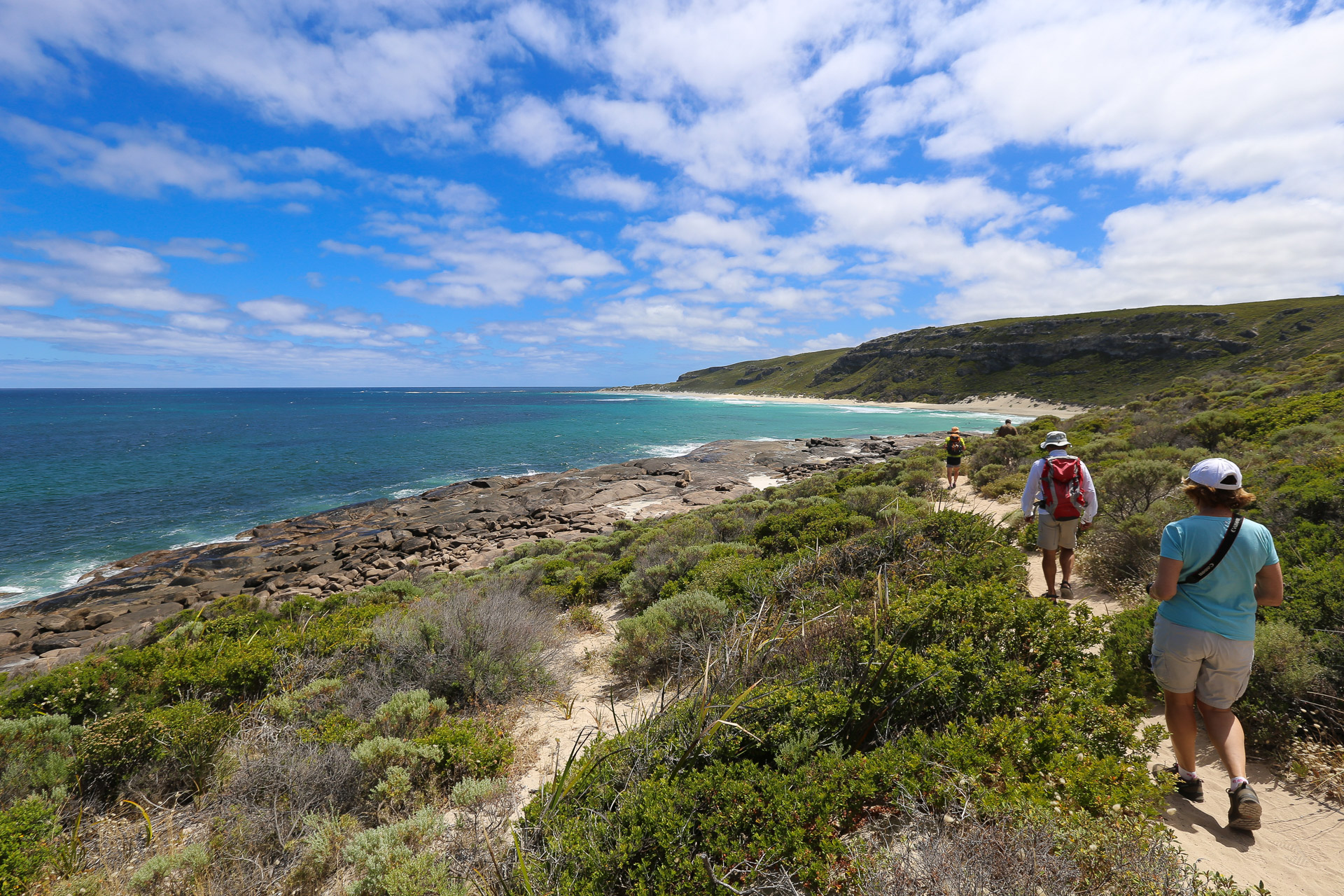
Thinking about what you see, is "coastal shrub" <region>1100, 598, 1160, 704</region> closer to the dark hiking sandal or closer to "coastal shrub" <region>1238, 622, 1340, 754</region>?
"coastal shrub" <region>1238, 622, 1340, 754</region>

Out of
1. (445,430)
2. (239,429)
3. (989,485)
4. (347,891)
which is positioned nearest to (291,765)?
(347,891)

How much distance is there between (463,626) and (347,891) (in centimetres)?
306

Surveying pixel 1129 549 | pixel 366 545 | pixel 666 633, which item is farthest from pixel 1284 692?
pixel 366 545

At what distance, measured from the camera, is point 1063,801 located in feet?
8.21

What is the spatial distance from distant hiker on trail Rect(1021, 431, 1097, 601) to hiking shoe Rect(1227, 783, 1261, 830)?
3.18 meters

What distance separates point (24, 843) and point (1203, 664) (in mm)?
7266

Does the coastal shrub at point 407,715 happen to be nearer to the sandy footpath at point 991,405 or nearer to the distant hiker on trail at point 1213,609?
the distant hiker on trail at point 1213,609

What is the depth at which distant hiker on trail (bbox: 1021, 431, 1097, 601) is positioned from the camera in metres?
6.05

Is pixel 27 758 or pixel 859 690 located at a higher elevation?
pixel 859 690

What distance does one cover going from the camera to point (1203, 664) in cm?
321

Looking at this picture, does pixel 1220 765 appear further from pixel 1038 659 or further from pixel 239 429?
pixel 239 429

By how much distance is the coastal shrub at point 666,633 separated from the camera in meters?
5.62

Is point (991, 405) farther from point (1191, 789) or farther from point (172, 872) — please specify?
point (172, 872)

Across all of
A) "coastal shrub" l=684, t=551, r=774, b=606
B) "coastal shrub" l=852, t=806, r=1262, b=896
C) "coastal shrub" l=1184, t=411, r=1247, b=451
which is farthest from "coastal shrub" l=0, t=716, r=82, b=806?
"coastal shrub" l=1184, t=411, r=1247, b=451
